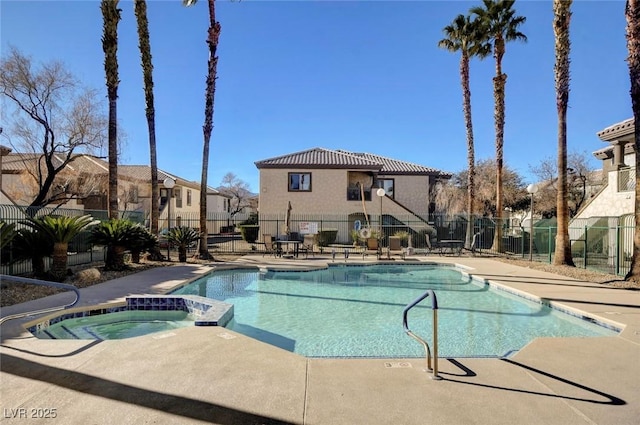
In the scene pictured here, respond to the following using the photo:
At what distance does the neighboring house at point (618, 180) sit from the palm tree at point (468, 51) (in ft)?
18.8

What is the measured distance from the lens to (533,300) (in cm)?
877

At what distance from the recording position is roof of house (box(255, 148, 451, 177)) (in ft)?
82.1

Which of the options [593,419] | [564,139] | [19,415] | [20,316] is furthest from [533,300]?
[20,316]

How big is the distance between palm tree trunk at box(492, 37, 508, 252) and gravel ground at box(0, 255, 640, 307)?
3.76m

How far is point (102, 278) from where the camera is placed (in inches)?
408

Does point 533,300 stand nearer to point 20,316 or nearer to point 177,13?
point 20,316

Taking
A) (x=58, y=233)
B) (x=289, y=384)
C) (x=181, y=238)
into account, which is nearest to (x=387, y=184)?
(x=181, y=238)

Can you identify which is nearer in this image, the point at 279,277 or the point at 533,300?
the point at 533,300

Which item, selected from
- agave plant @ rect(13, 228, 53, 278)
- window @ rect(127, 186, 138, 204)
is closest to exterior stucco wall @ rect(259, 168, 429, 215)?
window @ rect(127, 186, 138, 204)

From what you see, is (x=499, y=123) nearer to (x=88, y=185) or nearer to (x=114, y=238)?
(x=114, y=238)

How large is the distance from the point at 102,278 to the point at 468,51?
839 inches

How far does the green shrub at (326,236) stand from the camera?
2220cm

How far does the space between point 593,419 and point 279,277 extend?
10716 mm

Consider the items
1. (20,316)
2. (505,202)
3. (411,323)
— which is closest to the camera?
(20,316)
